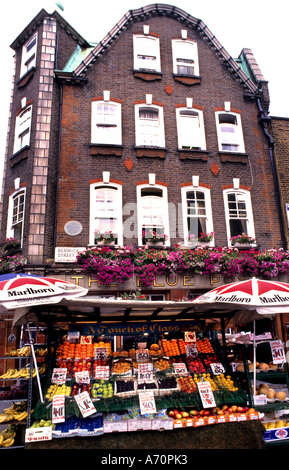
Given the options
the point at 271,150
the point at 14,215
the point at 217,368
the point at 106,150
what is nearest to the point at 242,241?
the point at 271,150

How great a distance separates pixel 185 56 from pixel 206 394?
14.0 meters

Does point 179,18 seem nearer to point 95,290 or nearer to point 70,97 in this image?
point 70,97

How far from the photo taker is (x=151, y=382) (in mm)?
6535

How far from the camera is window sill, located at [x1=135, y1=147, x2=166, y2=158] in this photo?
13312 mm

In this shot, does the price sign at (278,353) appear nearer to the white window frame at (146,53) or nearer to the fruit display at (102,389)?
the fruit display at (102,389)

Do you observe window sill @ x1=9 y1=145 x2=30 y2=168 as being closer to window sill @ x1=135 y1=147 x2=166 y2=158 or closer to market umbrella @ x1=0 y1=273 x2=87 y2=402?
window sill @ x1=135 y1=147 x2=166 y2=158

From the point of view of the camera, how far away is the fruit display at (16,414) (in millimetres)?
6621

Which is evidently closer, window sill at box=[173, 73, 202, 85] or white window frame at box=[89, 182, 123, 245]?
white window frame at box=[89, 182, 123, 245]

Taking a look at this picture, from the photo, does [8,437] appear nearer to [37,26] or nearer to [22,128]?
[22,128]

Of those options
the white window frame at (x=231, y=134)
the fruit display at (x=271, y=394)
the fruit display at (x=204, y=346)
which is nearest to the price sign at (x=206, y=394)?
the fruit display at (x=204, y=346)

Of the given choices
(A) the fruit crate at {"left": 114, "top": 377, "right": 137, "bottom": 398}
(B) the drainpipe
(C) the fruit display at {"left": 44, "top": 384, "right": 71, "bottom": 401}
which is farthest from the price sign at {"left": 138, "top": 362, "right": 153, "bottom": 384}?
(B) the drainpipe

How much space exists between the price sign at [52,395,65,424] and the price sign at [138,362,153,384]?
4.82 feet

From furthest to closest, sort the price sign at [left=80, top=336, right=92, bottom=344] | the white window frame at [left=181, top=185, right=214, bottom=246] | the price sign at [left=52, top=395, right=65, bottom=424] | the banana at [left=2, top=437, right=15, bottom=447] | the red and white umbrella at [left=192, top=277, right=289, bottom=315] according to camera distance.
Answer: the white window frame at [left=181, top=185, right=214, bottom=246], the price sign at [left=80, top=336, right=92, bottom=344], the red and white umbrella at [left=192, top=277, right=289, bottom=315], the banana at [left=2, top=437, right=15, bottom=447], the price sign at [left=52, top=395, right=65, bottom=424]

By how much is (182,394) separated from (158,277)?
5598 mm
